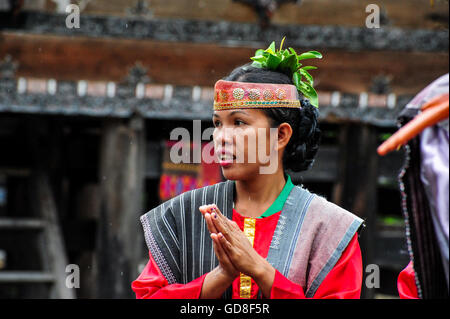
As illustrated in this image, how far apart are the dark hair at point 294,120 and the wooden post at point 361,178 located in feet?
11.5

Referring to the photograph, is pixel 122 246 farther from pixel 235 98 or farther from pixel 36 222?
pixel 235 98

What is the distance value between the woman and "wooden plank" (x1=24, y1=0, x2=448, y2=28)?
3.56 metres

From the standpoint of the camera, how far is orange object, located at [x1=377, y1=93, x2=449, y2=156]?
8.34 feet

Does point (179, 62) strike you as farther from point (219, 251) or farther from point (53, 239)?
point (219, 251)

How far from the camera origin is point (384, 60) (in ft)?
22.6

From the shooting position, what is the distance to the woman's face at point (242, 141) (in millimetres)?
3225

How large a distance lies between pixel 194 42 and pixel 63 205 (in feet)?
8.60

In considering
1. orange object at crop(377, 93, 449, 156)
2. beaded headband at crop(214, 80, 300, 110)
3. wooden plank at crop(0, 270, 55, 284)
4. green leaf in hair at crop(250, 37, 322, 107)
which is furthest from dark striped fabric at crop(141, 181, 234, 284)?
wooden plank at crop(0, 270, 55, 284)

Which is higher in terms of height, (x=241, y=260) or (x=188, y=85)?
(x=188, y=85)

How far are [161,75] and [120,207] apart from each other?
48.0 inches

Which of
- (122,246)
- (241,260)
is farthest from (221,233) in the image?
(122,246)

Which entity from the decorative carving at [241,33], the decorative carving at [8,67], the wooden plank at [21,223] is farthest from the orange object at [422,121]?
the wooden plank at [21,223]

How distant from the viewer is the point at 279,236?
3.24 meters

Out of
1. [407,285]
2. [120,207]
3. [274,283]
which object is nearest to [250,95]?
[274,283]
